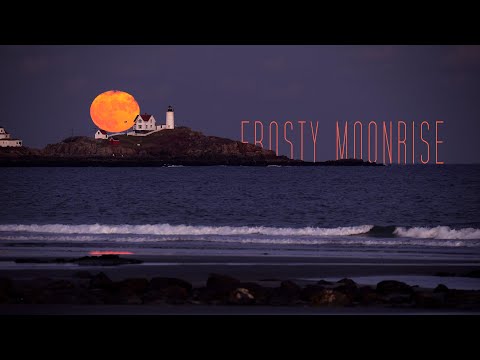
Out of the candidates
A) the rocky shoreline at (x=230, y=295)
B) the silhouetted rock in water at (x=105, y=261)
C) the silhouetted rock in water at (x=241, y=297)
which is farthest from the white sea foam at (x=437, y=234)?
the silhouetted rock in water at (x=241, y=297)

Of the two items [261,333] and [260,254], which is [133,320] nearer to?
[261,333]

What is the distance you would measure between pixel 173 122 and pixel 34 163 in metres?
32.6

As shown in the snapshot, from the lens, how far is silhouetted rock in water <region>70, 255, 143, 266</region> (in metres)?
19.4

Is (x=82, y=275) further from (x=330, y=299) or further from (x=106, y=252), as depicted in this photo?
(x=106, y=252)

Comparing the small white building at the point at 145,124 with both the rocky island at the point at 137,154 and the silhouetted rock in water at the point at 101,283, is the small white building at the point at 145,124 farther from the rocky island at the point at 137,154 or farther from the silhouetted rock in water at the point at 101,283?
the silhouetted rock in water at the point at 101,283

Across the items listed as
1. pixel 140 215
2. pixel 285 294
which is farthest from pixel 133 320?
pixel 140 215

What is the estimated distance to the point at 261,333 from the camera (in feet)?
29.9

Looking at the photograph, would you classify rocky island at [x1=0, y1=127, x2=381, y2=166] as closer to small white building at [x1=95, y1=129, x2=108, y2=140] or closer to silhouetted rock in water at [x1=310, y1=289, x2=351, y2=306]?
small white building at [x1=95, y1=129, x2=108, y2=140]

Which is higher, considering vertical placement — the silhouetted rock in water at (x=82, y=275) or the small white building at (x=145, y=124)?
the small white building at (x=145, y=124)

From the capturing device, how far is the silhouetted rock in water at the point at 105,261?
63.7ft

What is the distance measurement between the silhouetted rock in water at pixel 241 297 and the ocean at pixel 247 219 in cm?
920

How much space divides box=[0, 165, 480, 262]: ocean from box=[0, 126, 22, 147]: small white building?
1967 inches

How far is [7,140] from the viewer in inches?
5384
